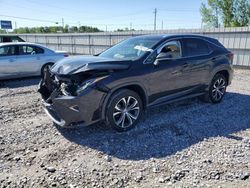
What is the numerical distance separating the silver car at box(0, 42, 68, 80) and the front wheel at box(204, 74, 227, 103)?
222 inches

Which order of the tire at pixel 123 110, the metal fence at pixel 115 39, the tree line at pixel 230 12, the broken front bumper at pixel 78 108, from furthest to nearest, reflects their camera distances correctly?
the tree line at pixel 230 12 → the metal fence at pixel 115 39 → the tire at pixel 123 110 → the broken front bumper at pixel 78 108

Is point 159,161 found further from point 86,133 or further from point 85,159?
point 86,133

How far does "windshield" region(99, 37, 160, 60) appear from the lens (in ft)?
14.7

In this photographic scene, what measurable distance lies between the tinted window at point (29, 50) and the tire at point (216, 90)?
6.24m

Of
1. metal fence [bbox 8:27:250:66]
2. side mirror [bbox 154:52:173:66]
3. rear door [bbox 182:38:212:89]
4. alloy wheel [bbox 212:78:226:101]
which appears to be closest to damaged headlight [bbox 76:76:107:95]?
side mirror [bbox 154:52:173:66]

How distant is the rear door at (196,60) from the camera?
16.4 feet

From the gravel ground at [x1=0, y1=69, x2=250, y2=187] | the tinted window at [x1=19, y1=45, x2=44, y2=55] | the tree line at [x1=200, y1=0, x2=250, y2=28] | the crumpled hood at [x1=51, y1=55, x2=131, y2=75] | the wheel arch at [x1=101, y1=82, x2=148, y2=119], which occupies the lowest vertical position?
the gravel ground at [x1=0, y1=69, x2=250, y2=187]

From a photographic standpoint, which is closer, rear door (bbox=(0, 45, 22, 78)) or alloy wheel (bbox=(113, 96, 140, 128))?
alloy wheel (bbox=(113, 96, 140, 128))

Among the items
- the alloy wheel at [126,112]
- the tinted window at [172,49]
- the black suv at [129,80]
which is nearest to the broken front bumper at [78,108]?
the black suv at [129,80]

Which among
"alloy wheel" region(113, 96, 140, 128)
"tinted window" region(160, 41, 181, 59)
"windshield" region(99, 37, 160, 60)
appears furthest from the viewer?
"tinted window" region(160, 41, 181, 59)

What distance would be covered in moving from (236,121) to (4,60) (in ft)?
24.3

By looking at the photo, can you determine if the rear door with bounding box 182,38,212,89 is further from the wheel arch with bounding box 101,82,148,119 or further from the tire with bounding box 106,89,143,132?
the tire with bounding box 106,89,143,132

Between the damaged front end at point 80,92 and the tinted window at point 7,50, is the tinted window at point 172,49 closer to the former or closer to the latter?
the damaged front end at point 80,92

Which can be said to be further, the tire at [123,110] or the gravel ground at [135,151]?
the tire at [123,110]
